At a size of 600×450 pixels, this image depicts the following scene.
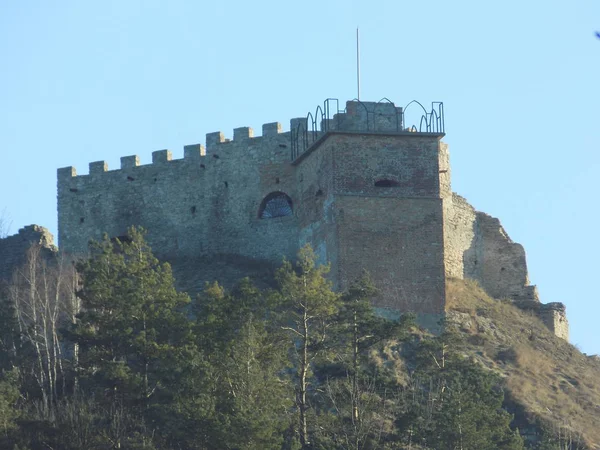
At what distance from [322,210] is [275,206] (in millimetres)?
3715

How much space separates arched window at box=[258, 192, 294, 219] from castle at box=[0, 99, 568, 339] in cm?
4

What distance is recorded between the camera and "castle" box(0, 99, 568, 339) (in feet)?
180

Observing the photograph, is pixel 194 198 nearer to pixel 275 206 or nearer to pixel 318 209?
pixel 275 206

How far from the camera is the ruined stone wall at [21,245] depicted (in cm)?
6184

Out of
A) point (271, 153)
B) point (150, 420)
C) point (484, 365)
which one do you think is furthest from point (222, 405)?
point (271, 153)

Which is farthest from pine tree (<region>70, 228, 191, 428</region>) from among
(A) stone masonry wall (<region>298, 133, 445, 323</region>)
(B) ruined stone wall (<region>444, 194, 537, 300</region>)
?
(B) ruined stone wall (<region>444, 194, 537, 300</region>)

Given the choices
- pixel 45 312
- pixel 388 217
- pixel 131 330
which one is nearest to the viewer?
pixel 131 330

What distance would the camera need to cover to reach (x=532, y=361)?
54.9m

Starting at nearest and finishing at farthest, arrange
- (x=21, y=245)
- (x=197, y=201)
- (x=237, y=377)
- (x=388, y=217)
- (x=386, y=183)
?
1. (x=237, y=377)
2. (x=388, y=217)
3. (x=386, y=183)
4. (x=197, y=201)
5. (x=21, y=245)

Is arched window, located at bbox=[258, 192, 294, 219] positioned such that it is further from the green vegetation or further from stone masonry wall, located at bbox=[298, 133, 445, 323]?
the green vegetation

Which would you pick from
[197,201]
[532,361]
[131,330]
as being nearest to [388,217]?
[532,361]

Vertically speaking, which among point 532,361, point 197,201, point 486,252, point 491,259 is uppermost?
point 197,201

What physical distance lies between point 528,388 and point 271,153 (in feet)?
37.5

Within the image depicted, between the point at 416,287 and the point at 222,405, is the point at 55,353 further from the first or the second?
the point at 416,287
